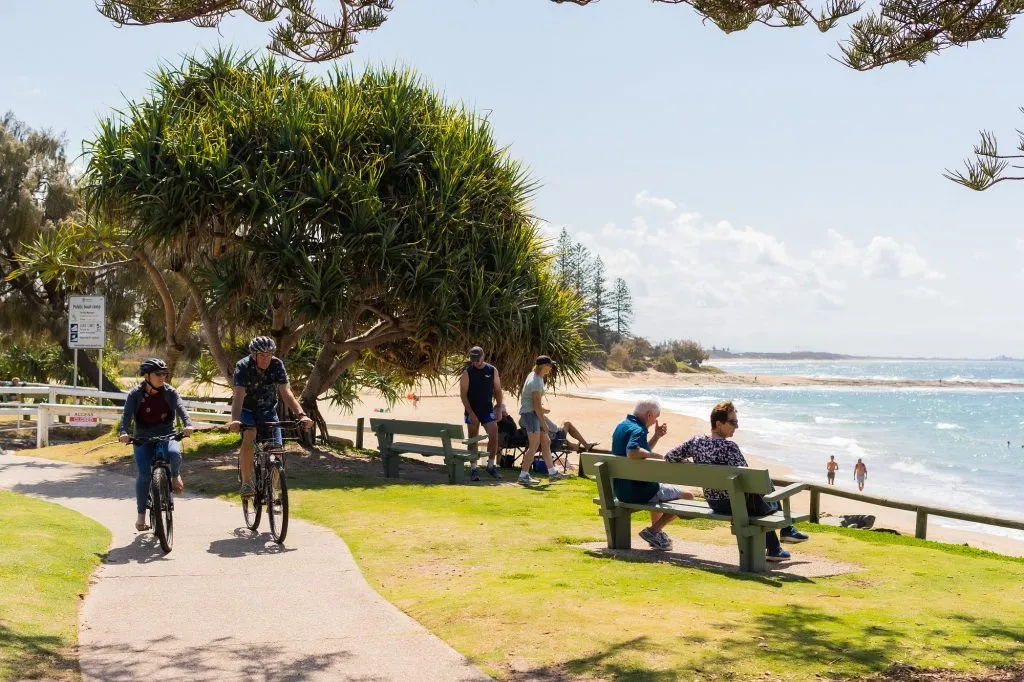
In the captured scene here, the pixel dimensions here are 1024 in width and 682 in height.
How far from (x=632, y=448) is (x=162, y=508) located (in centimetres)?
390

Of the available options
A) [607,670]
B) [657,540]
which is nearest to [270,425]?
[657,540]

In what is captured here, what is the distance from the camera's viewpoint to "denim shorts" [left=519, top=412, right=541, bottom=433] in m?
13.8

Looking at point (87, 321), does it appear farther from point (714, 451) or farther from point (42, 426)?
point (714, 451)

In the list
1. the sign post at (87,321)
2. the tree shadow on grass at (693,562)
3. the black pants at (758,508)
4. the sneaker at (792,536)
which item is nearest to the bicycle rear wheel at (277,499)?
the tree shadow on grass at (693,562)

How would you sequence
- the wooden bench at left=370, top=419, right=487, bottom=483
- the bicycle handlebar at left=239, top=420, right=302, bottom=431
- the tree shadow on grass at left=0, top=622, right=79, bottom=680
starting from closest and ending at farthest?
the tree shadow on grass at left=0, top=622, right=79, bottom=680
the bicycle handlebar at left=239, top=420, right=302, bottom=431
the wooden bench at left=370, top=419, right=487, bottom=483

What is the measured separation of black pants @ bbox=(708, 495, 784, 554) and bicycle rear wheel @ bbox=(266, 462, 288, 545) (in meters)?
3.50

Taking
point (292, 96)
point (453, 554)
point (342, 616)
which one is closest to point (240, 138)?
point (292, 96)

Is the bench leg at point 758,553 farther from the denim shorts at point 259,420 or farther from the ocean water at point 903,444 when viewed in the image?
the ocean water at point 903,444

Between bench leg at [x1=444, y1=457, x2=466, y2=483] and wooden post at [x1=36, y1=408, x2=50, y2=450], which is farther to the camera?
wooden post at [x1=36, y1=408, x2=50, y2=450]

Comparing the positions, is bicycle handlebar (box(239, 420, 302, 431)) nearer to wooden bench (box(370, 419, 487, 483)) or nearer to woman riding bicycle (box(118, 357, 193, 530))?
woman riding bicycle (box(118, 357, 193, 530))

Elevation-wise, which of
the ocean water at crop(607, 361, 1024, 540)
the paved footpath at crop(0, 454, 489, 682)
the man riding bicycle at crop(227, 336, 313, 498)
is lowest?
the ocean water at crop(607, 361, 1024, 540)

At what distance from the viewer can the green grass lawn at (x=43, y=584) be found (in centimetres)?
521

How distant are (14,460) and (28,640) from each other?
12721mm

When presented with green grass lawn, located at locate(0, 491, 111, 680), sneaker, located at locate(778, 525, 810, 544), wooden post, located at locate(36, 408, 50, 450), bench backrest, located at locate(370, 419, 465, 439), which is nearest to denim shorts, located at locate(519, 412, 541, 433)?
bench backrest, located at locate(370, 419, 465, 439)
